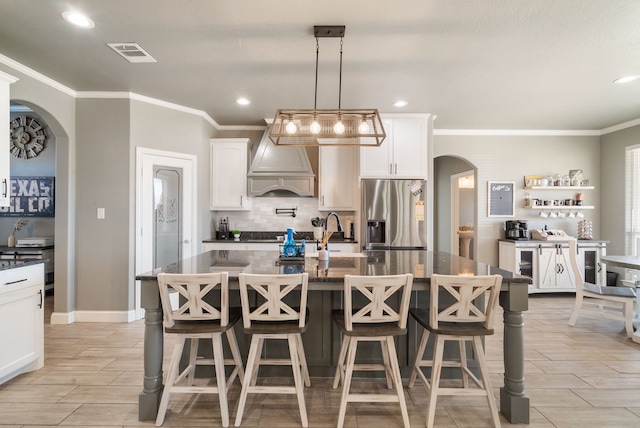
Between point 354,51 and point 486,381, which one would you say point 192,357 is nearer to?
point 486,381

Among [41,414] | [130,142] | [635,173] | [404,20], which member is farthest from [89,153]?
[635,173]

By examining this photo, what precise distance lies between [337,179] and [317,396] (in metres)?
3.04

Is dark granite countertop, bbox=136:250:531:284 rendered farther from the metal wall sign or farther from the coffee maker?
the metal wall sign

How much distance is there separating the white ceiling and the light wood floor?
8.64 feet

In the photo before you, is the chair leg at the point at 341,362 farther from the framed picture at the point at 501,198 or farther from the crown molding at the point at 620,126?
the crown molding at the point at 620,126

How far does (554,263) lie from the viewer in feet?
16.3

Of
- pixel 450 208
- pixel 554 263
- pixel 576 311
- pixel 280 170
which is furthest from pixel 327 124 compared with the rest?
pixel 450 208

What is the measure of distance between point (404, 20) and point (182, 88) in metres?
2.50

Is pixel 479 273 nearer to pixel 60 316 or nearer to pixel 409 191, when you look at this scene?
pixel 409 191

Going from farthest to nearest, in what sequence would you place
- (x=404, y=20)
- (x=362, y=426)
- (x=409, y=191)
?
(x=409, y=191) < (x=404, y=20) < (x=362, y=426)

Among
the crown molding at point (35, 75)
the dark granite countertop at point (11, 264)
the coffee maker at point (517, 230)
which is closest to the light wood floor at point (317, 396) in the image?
the dark granite countertop at point (11, 264)

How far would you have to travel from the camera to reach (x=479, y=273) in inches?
85.4

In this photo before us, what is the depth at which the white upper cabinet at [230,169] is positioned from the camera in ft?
16.0

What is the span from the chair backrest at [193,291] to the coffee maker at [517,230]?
15.4 ft
